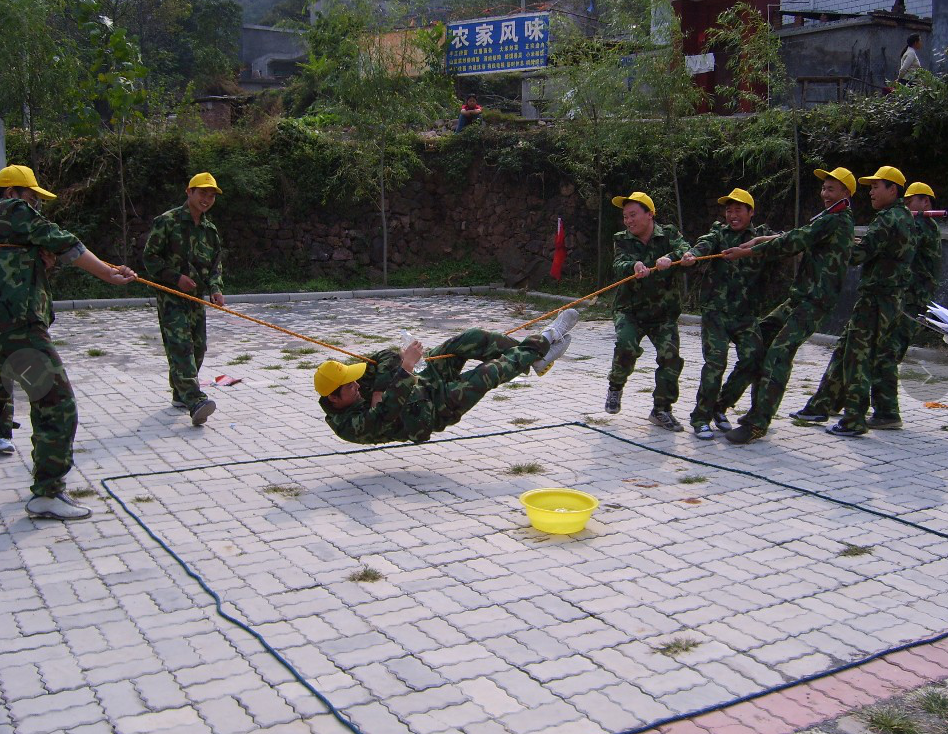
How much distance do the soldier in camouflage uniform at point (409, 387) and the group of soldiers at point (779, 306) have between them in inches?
56.5

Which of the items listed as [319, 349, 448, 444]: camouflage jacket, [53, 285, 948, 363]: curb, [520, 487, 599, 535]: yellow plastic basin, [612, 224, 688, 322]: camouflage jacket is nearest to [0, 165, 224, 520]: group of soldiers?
[319, 349, 448, 444]: camouflage jacket

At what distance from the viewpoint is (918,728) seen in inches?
142

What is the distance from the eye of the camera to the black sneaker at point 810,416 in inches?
331

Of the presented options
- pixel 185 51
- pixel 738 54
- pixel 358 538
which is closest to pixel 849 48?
pixel 738 54

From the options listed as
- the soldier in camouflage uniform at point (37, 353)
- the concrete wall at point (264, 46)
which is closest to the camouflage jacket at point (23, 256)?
the soldier in camouflage uniform at point (37, 353)

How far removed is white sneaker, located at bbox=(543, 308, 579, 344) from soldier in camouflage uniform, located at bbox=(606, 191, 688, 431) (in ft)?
2.19

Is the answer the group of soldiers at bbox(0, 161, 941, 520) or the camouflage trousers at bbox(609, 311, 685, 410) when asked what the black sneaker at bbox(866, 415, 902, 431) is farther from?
the camouflage trousers at bbox(609, 311, 685, 410)

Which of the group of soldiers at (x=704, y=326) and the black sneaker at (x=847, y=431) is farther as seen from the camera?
the black sneaker at (x=847, y=431)

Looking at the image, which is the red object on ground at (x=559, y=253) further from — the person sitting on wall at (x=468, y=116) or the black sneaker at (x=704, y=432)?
the black sneaker at (x=704, y=432)

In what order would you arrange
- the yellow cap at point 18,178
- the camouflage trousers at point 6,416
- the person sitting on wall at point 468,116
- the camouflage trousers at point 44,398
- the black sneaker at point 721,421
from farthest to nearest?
1. the person sitting on wall at point 468,116
2. the black sneaker at point 721,421
3. the camouflage trousers at point 6,416
4. the yellow cap at point 18,178
5. the camouflage trousers at point 44,398

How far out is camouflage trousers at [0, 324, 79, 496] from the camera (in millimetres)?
5750

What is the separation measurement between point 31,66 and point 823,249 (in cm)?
1364

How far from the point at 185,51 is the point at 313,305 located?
22632 mm

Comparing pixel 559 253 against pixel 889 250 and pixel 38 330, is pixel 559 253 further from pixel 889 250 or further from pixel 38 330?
pixel 38 330
